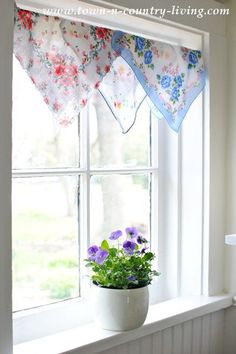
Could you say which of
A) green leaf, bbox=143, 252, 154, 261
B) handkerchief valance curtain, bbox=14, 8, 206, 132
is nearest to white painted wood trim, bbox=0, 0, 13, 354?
handkerchief valance curtain, bbox=14, 8, 206, 132

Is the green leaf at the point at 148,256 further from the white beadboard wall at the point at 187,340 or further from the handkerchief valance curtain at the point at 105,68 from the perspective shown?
the handkerchief valance curtain at the point at 105,68

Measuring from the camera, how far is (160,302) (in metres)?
2.10

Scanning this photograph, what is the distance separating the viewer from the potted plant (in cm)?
162

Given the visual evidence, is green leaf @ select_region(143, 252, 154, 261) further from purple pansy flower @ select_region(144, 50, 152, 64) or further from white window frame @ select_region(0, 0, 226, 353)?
purple pansy flower @ select_region(144, 50, 152, 64)

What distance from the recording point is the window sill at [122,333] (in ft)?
4.99

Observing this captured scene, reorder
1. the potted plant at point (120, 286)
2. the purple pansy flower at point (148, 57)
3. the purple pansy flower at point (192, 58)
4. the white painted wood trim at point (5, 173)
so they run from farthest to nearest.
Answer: the purple pansy flower at point (192, 58) → the purple pansy flower at point (148, 57) → the potted plant at point (120, 286) → the white painted wood trim at point (5, 173)

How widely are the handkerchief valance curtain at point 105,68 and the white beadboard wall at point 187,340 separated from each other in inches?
29.9

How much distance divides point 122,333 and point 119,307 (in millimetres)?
91

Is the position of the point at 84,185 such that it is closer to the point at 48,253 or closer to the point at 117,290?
the point at 48,253

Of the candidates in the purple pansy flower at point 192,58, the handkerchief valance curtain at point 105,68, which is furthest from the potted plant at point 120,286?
the purple pansy flower at point 192,58

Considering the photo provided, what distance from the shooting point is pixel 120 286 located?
1638 millimetres

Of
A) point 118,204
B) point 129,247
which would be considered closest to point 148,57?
point 118,204

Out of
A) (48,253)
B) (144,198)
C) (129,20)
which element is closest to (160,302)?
(144,198)

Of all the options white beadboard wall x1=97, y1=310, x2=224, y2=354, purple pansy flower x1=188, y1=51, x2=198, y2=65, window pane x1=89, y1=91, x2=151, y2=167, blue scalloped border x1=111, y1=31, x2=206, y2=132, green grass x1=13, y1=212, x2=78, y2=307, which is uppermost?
purple pansy flower x1=188, y1=51, x2=198, y2=65
